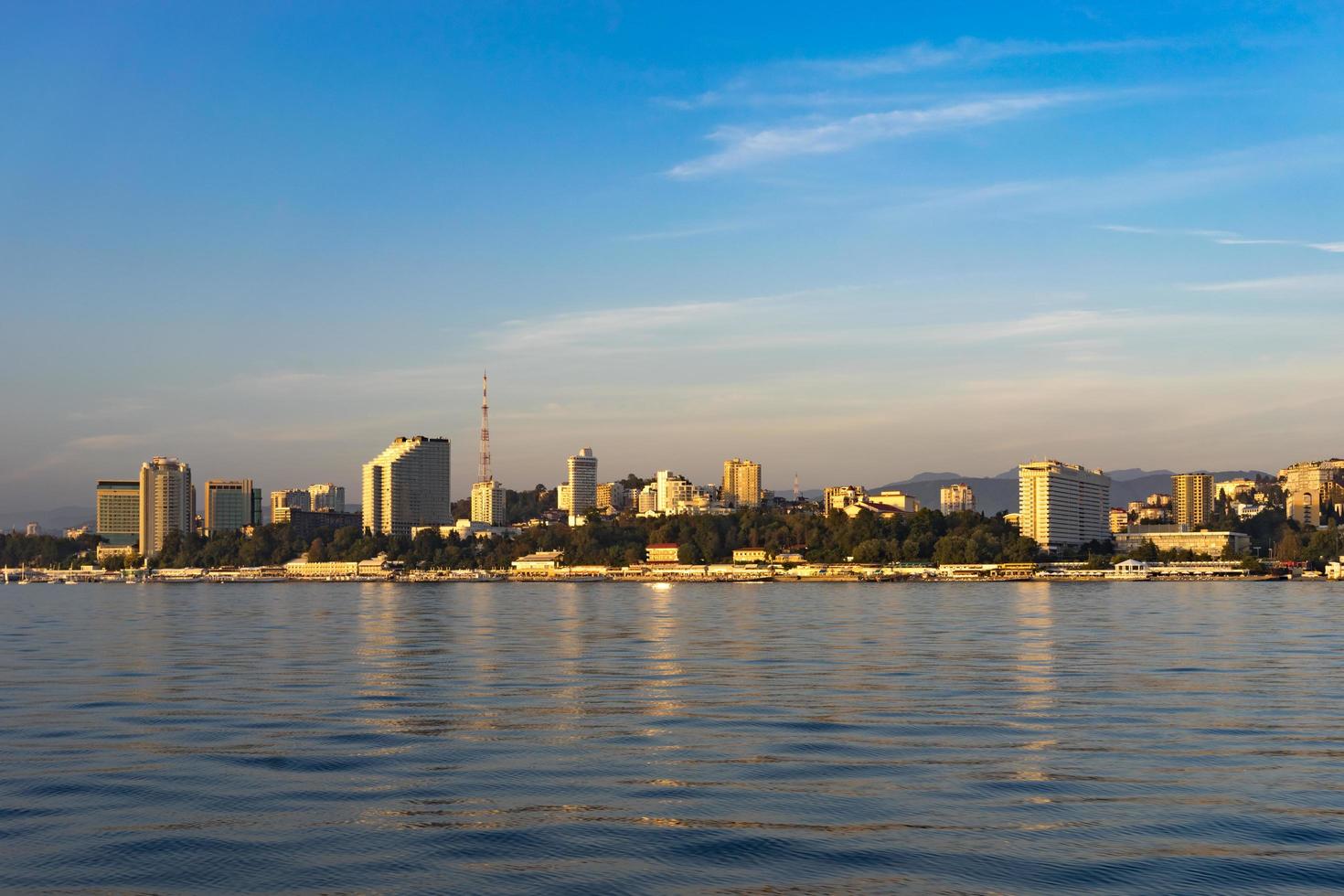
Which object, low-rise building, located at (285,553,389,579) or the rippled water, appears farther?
low-rise building, located at (285,553,389,579)

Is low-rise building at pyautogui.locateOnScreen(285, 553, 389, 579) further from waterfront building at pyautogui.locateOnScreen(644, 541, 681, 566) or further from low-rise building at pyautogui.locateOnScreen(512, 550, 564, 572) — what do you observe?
waterfront building at pyautogui.locateOnScreen(644, 541, 681, 566)

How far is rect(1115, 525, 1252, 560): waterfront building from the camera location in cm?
16475

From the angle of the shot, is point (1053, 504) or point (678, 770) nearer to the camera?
point (678, 770)

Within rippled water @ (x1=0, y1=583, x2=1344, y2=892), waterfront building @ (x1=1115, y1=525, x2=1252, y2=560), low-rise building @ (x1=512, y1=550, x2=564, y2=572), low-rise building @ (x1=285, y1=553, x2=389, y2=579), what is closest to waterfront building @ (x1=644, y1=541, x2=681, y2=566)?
low-rise building @ (x1=512, y1=550, x2=564, y2=572)

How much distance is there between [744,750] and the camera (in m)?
19.7

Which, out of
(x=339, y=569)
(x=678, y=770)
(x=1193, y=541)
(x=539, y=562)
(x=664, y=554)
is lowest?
(x=339, y=569)

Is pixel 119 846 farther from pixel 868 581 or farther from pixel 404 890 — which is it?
pixel 868 581

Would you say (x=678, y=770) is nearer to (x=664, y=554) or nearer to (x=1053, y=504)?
(x=664, y=554)

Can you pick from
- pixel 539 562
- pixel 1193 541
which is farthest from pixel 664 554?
pixel 1193 541

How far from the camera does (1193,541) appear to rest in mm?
170000

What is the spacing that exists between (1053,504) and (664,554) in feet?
163

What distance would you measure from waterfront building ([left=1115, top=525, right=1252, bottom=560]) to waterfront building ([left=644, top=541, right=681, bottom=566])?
5085 cm

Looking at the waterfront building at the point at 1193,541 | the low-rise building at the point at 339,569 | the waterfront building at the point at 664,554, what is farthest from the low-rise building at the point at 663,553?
the waterfront building at the point at 1193,541

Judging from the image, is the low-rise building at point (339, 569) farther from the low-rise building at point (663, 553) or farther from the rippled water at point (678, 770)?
the rippled water at point (678, 770)
